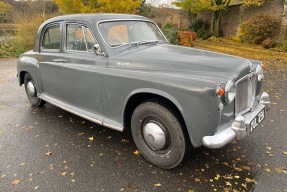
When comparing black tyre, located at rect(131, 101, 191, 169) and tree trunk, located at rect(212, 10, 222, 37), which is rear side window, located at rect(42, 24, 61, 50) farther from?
tree trunk, located at rect(212, 10, 222, 37)

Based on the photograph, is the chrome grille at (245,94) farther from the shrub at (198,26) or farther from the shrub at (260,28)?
the shrub at (198,26)

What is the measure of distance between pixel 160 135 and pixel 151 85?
65 cm

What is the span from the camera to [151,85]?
2.98 m

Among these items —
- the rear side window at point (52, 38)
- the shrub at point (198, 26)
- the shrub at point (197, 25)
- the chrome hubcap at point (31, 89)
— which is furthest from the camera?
the shrub at point (197, 25)

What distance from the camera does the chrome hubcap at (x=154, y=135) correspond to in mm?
3072

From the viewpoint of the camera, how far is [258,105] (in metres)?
3.43

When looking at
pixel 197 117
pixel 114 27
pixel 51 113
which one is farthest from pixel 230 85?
pixel 51 113

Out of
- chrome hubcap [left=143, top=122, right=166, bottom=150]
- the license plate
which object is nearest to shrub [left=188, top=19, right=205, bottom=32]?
the license plate

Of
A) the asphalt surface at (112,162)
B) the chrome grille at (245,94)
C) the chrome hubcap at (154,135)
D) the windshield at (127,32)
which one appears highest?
the windshield at (127,32)

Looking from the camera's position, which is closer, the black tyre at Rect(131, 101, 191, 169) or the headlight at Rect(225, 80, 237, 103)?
the headlight at Rect(225, 80, 237, 103)

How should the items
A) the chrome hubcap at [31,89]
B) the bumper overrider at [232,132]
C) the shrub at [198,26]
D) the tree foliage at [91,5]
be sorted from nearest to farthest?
the bumper overrider at [232,132], the chrome hubcap at [31,89], the tree foliage at [91,5], the shrub at [198,26]

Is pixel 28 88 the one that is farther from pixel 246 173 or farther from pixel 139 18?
pixel 246 173

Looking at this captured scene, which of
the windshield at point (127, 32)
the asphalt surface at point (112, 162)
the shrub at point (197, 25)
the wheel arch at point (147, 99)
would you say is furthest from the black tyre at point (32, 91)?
the shrub at point (197, 25)

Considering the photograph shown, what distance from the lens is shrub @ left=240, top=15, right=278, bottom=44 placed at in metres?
14.7
